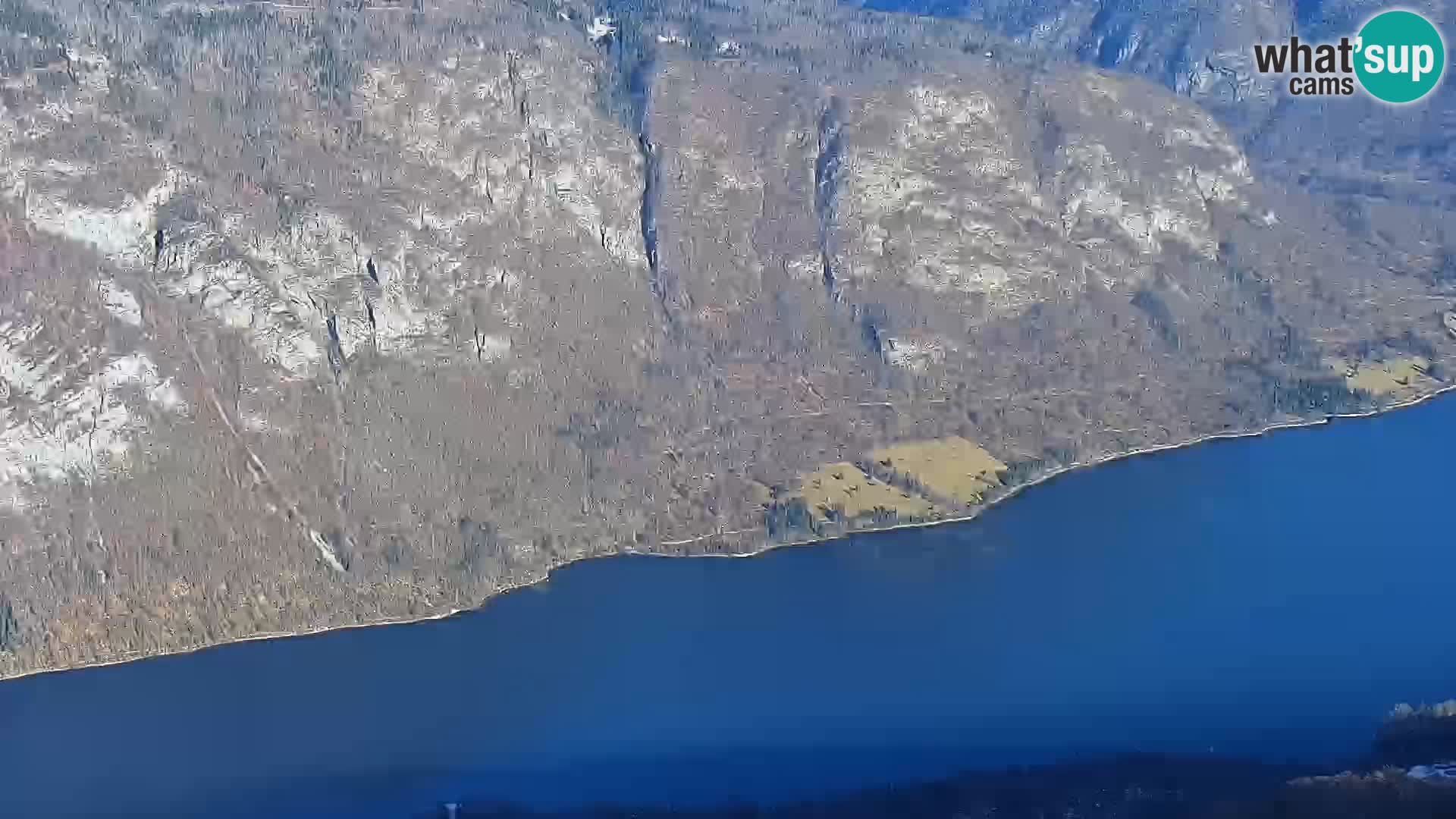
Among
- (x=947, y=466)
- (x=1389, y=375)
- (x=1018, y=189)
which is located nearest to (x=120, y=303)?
(x=947, y=466)

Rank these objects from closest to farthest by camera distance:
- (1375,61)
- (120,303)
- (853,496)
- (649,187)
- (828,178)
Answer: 1. (120,303)
2. (853,496)
3. (649,187)
4. (828,178)
5. (1375,61)

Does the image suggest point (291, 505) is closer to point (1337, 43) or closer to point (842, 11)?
point (842, 11)

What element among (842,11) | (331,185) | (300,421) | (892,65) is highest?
(842,11)

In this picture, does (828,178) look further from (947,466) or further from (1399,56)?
(1399,56)

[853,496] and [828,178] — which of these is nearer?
[853,496]

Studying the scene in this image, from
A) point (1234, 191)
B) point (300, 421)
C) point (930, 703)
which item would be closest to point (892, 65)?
point (1234, 191)

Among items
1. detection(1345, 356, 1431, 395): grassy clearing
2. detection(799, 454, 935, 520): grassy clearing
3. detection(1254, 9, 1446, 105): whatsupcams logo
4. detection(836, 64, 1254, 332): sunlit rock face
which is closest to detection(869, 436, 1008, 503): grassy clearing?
detection(799, 454, 935, 520): grassy clearing

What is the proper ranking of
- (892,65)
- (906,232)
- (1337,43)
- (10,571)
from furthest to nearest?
(1337,43)
(892,65)
(906,232)
(10,571)

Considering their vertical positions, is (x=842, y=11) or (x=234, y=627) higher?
(x=842, y=11)
